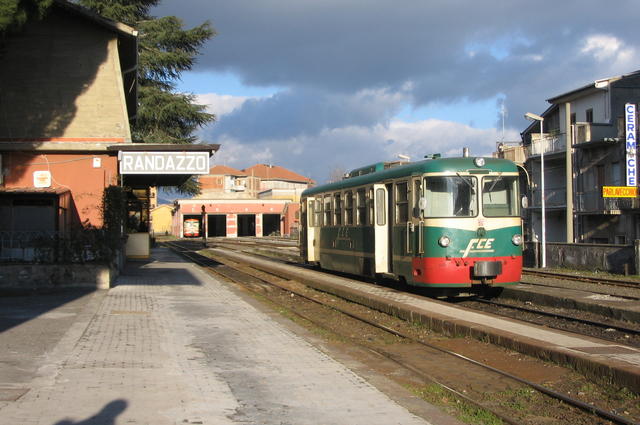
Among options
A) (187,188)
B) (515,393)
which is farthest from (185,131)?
(515,393)

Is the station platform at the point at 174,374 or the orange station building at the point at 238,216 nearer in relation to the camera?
the station platform at the point at 174,374

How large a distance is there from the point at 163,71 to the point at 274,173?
111m

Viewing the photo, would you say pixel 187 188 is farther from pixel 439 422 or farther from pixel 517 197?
pixel 439 422

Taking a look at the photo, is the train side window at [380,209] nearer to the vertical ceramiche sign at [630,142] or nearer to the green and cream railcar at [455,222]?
the green and cream railcar at [455,222]

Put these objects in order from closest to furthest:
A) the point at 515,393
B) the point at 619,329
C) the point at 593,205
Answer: the point at 515,393
the point at 619,329
the point at 593,205

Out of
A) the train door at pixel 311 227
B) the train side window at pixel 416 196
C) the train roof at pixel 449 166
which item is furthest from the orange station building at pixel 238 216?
the train side window at pixel 416 196

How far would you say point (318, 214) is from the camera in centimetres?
2342

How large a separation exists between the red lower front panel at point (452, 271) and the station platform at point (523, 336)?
535 mm

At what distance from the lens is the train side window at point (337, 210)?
68.8ft

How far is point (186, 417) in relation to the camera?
6109 millimetres

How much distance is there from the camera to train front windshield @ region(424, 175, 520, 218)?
605 inches

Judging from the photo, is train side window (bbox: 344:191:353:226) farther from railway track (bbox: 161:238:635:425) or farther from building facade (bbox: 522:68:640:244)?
building facade (bbox: 522:68:640:244)

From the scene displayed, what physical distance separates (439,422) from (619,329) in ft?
22.0

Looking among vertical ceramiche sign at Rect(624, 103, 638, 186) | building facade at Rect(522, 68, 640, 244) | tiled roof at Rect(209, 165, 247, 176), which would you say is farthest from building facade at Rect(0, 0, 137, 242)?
tiled roof at Rect(209, 165, 247, 176)
